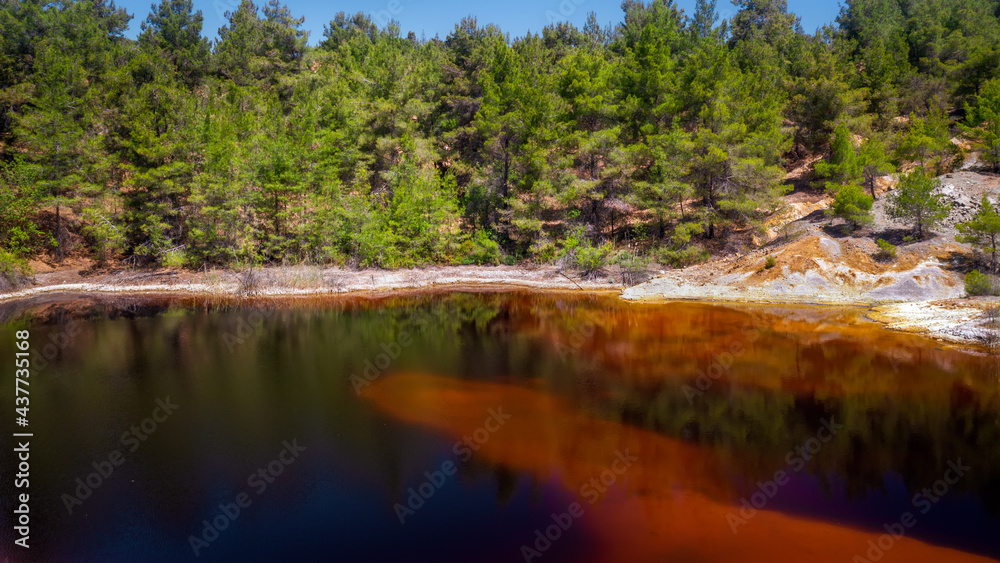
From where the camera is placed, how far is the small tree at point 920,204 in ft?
79.4

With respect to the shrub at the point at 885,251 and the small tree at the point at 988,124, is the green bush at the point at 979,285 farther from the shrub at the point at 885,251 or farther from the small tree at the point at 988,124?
the small tree at the point at 988,124

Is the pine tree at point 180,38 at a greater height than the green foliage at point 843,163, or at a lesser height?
greater

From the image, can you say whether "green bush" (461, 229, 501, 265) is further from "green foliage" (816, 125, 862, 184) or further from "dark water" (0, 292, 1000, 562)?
"green foliage" (816, 125, 862, 184)

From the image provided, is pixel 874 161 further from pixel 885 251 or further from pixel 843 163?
pixel 885 251

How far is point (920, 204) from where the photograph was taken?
24.4 m

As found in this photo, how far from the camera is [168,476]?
31.4ft

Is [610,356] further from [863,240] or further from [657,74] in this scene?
[657,74]

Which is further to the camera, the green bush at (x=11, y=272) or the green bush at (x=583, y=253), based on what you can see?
the green bush at (x=583, y=253)

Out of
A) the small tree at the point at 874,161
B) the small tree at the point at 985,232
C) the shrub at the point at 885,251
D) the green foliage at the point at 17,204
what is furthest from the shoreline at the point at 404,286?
the small tree at the point at 874,161

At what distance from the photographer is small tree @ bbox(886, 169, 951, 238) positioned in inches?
952

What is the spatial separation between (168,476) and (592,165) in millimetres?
29203

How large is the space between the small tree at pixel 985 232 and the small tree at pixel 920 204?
1.88m

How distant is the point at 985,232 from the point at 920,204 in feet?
10.4

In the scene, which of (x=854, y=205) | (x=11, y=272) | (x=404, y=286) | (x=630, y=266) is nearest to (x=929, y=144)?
(x=854, y=205)
